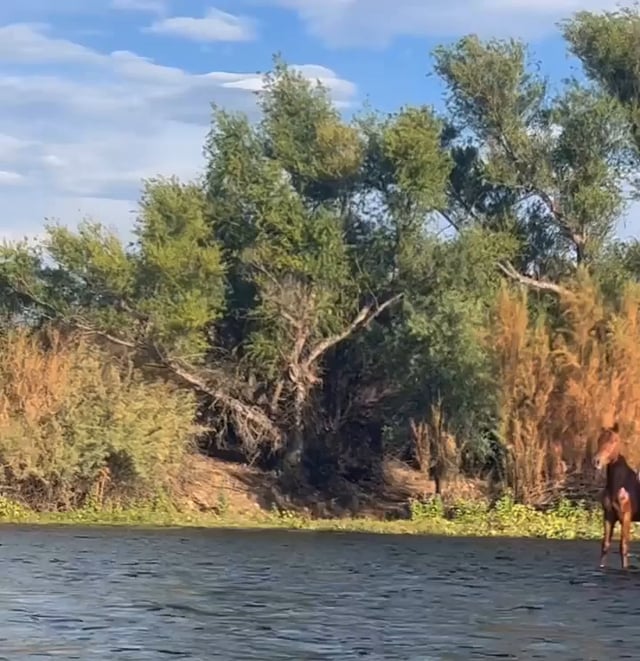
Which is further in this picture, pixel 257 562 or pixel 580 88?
pixel 580 88

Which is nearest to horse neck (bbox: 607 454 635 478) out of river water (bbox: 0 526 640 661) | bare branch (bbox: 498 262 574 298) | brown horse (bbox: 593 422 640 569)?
brown horse (bbox: 593 422 640 569)

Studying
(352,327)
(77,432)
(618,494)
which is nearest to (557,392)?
(352,327)

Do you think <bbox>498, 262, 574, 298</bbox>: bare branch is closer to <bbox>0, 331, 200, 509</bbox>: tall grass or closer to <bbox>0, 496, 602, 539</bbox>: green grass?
<bbox>0, 496, 602, 539</bbox>: green grass

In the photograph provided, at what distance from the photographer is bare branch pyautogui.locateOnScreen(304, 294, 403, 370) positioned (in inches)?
1797

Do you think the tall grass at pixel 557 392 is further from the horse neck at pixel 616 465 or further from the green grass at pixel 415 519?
the horse neck at pixel 616 465

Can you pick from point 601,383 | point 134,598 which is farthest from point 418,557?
point 601,383

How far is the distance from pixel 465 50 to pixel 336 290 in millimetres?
9129

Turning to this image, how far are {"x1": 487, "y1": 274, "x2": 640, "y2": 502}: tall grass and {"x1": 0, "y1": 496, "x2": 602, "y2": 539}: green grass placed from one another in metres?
Answer: 1.10

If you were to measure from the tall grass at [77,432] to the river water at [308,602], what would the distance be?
10.4 m

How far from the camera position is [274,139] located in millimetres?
46312

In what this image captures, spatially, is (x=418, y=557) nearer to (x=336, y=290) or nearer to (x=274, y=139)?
(x=336, y=290)

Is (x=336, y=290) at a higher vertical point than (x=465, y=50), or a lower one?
lower

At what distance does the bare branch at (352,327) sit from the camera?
45644 mm

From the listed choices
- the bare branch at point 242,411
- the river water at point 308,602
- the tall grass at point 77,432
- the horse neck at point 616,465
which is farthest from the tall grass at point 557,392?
the horse neck at point 616,465
